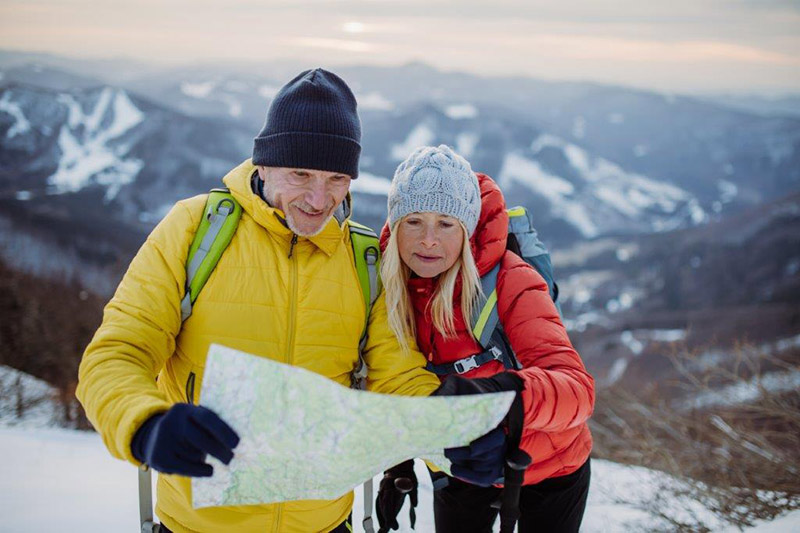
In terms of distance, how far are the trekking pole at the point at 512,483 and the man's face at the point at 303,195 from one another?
1.28m

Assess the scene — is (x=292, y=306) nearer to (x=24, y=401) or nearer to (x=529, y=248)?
(x=529, y=248)

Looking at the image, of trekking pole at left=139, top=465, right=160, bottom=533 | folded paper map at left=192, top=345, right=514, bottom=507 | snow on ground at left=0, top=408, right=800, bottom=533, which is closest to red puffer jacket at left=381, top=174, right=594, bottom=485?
folded paper map at left=192, top=345, right=514, bottom=507

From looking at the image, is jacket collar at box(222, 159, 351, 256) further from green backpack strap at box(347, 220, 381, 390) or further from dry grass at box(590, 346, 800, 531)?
dry grass at box(590, 346, 800, 531)

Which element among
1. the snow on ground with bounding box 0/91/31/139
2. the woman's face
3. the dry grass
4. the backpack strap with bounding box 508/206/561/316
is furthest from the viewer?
the snow on ground with bounding box 0/91/31/139

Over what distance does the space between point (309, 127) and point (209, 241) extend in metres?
0.68

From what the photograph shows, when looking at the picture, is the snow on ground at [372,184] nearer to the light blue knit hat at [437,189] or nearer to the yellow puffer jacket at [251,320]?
the light blue knit hat at [437,189]

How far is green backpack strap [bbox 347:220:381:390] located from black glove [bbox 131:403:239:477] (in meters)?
0.98

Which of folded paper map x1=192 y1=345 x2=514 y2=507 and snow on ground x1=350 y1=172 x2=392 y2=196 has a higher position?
snow on ground x1=350 y1=172 x2=392 y2=196

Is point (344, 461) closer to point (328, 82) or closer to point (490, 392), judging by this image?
point (490, 392)

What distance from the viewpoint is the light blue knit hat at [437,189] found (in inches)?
123

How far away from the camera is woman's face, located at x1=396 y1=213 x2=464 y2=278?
10.1ft

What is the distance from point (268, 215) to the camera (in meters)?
2.60

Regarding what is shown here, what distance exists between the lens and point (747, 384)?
1017 centimetres

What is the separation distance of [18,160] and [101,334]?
174 meters
